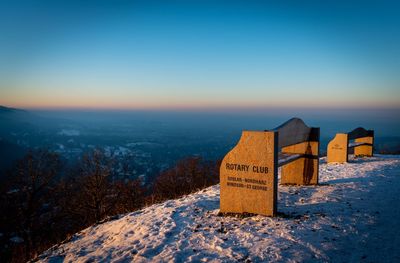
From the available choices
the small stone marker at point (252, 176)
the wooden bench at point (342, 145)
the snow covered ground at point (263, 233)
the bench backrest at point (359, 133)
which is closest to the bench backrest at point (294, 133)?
the small stone marker at point (252, 176)

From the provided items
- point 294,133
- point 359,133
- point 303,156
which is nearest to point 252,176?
point 294,133

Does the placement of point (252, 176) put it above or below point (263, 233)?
above

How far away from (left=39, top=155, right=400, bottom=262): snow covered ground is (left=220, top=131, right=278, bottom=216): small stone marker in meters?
0.31

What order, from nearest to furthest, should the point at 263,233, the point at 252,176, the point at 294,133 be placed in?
1. the point at 263,233
2. the point at 252,176
3. the point at 294,133

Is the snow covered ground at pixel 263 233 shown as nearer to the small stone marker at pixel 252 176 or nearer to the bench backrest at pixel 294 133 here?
the small stone marker at pixel 252 176

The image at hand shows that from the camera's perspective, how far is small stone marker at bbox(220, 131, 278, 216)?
16.5ft

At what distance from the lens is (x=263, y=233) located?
4.19 meters

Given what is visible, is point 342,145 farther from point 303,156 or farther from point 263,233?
point 263,233

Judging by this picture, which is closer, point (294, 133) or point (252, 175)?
point (252, 175)

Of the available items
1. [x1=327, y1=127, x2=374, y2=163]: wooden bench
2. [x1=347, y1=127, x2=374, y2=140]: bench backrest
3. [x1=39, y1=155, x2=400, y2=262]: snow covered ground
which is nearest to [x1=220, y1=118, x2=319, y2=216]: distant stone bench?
[x1=39, y1=155, x2=400, y2=262]: snow covered ground

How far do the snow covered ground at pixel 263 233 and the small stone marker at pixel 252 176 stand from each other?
0.31 m

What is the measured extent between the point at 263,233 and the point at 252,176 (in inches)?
50.2

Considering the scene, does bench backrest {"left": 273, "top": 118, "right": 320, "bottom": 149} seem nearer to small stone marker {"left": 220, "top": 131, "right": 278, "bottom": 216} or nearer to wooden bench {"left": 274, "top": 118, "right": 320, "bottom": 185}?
wooden bench {"left": 274, "top": 118, "right": 320, "bottom": 185}

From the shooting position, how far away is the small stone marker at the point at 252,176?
16.5 ft
